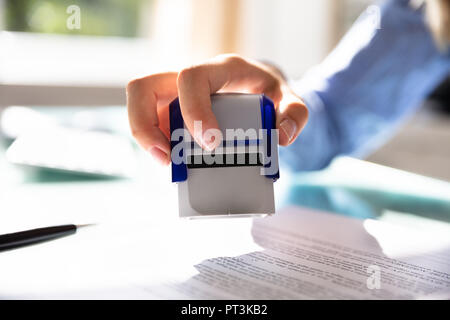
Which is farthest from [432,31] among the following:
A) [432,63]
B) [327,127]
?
[327,127]

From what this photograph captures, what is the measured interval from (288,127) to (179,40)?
1769 millimetres

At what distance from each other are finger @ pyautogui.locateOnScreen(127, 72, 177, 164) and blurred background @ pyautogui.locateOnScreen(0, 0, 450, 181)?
1.33 m

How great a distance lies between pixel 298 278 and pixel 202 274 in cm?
7

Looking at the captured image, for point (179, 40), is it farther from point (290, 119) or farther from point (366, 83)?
point (290, 119)

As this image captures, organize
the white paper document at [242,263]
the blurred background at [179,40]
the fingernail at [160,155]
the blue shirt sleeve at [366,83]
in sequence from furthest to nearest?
the blurred background at [179,40]
the blue shirt sleeve at [366,83]
the fingernail at [160,155]
the white paper document at [242,263]

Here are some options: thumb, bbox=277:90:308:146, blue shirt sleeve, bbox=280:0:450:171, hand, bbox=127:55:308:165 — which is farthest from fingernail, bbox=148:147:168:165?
blue shirt sleeve, bbox=280:0:450:171

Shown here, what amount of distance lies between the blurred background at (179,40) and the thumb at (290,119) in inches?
55.9

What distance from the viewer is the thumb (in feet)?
1.26

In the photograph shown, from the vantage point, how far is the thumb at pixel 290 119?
384 mm

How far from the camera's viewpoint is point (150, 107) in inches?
17.3

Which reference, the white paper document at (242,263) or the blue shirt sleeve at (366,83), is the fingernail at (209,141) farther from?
the blue shirt sleeve at (366,83)

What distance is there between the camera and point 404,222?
484 mm

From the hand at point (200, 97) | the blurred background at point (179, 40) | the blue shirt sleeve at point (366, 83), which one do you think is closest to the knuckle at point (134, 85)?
the hand at point (200, 97)

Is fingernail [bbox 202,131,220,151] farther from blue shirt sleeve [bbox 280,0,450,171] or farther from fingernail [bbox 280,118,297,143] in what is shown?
blue shirt sleeve [bbox 280,0,450,171]
